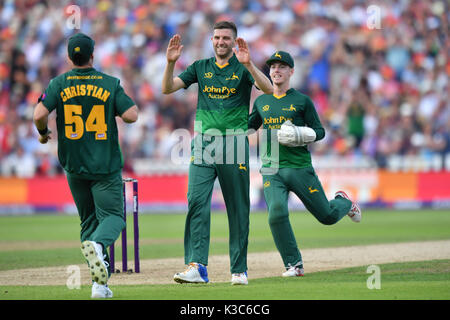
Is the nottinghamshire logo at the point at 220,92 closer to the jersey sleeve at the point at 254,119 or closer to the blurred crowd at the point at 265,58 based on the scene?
the jersey sleeve at the point at 254,119

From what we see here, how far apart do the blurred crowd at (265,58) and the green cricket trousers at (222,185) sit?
15.3 meters

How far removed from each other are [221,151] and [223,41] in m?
1.22

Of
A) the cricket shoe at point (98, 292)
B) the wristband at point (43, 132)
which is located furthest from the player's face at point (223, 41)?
the cricket shoe at point (98, 292)

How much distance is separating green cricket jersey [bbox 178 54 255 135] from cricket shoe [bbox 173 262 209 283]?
149 cm

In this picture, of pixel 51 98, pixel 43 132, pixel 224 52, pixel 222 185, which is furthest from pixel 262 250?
pixel 51 98

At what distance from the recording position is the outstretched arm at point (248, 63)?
335 inches

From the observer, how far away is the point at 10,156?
24.5m

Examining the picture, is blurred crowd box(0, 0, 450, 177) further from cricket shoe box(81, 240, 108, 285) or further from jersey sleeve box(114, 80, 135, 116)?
cricket shoe box(81, 240, 108, 285)

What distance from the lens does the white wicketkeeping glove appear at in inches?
374

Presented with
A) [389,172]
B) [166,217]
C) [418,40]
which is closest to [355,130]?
[389,172]

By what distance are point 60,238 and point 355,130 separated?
10.8m

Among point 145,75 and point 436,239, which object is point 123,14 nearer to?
point 145,75

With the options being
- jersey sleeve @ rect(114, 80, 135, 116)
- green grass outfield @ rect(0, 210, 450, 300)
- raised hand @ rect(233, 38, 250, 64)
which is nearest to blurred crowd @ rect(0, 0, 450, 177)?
green grass outfield @ rect(0, 210, 450, 300)

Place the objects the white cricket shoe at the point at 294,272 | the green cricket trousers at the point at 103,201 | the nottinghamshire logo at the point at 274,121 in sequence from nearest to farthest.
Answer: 1. the green cricket trousers at the point at 103,201
2. the white cricket shoe at the point at 294,272
3. the nottinghamshire logo at the point at 274,121
